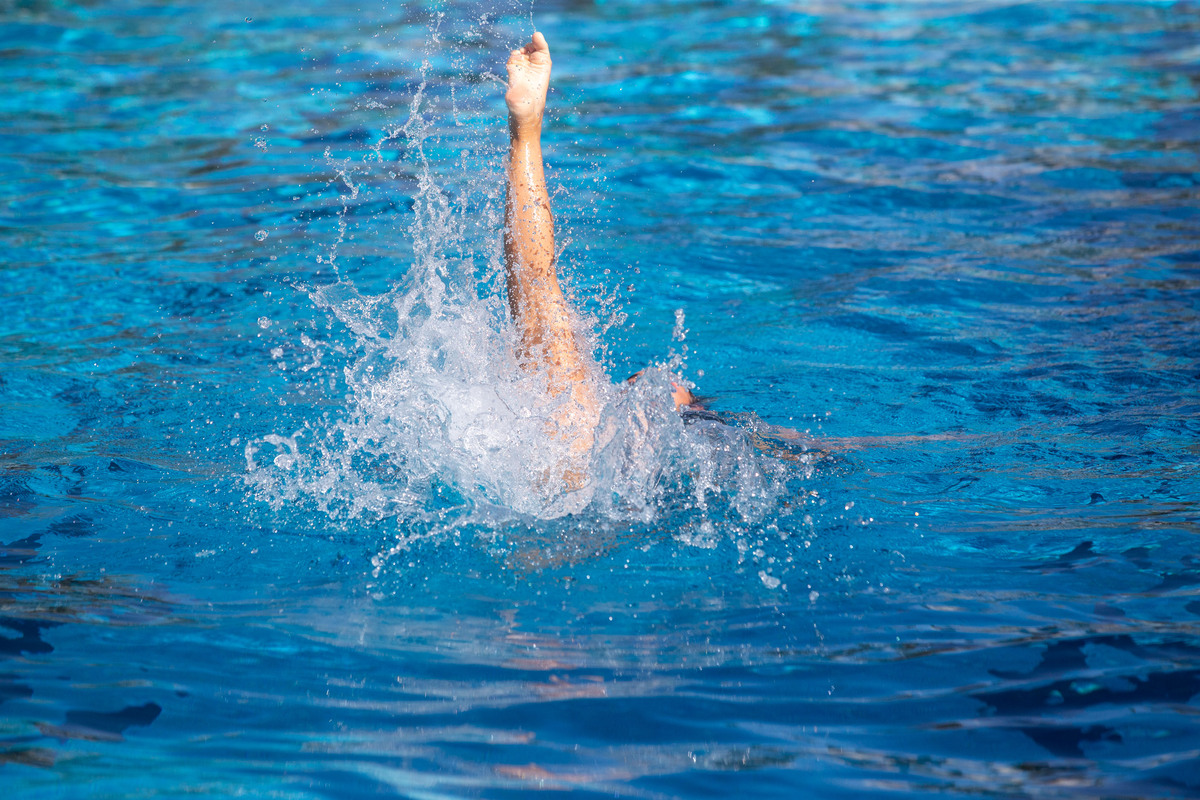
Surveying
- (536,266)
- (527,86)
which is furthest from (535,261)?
(527,86)

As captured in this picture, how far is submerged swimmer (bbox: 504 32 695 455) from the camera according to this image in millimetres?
3682

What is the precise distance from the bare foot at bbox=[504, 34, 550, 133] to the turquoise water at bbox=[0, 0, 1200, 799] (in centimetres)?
63

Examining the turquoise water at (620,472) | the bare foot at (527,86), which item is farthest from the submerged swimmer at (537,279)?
the turquoise water at (620,472)

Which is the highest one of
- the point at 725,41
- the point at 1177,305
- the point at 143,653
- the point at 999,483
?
the point at 725,41

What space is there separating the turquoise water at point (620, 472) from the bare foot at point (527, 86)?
0.63m

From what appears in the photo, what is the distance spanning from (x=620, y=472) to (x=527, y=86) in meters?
1.40

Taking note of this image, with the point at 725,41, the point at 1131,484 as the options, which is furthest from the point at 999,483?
the point at 725,41

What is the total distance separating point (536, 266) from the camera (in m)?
3.72

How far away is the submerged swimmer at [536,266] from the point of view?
3682 millimetres

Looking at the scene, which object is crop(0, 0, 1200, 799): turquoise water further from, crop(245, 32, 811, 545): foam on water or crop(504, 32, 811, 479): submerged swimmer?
crop(504, 32, 811, 479): submerged swimmer

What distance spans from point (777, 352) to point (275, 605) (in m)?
2.83

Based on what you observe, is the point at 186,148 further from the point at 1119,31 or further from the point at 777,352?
the point at 1119,31

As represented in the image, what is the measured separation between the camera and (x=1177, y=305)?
527cm

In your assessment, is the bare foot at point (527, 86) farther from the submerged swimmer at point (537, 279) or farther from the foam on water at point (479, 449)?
the foam on water at point (479, 449)
